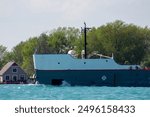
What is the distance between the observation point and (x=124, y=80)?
6075 cm

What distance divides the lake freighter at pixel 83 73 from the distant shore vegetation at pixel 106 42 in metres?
14.8

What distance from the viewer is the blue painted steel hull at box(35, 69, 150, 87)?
60219mm

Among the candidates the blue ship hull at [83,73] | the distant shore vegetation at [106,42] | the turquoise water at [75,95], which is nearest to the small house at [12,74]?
the distant shore vegetation at [106,42]

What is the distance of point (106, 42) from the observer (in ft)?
275

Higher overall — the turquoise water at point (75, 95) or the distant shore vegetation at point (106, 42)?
the distant shore vegetation at point (106, 42)

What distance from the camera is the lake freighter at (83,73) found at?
60219mm

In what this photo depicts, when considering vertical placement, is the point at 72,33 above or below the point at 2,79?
above

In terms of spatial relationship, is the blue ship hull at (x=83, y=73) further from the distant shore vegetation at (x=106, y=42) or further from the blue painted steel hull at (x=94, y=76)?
the distant shore vegetation at (x=106, y=42)

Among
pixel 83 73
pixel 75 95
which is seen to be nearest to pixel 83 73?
pixel 83 73

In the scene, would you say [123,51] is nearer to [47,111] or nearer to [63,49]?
[63,49]

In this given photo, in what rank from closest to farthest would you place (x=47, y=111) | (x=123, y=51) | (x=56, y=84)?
1. (x=47, y=111)
2. (x=56, y=84)
3. (x=123, y=51)

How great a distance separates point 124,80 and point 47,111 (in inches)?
1610

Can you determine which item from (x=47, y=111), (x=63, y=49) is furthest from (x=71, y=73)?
(x=47, y=111)

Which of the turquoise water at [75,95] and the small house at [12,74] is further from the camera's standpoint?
the small house at [12,74]
